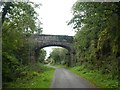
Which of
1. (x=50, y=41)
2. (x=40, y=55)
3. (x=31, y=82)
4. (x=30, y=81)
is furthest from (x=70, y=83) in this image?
(x=40, y=55)

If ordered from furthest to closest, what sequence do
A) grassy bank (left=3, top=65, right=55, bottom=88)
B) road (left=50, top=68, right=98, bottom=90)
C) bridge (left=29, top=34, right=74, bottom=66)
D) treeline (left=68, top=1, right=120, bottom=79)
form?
bridge (left=29, top=34, right=74, bottom=66), grassy bank (left=3, top=65, right=55, bottom=88), road (left=50, top=68, right=98, bottom=90), treeline (left=68, top=1, right=120, bottom=79)

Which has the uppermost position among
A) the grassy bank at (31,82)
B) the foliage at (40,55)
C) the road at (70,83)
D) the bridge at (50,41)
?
the bridge at (50,41)

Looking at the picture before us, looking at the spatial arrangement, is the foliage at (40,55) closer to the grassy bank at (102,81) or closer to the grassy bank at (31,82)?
the grassy bank at (31,82)

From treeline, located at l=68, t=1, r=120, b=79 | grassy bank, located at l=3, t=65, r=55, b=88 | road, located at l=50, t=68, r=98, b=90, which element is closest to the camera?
treeline, located at l=68, t=1, r=120, b=79

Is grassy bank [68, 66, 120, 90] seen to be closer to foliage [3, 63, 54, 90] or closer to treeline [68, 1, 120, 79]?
treeline [68, 1, 120, 79]

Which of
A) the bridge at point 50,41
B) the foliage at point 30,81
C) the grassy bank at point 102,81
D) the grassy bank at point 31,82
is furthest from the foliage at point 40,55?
the grassy bank at point 102,81

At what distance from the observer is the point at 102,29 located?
78.9 ft

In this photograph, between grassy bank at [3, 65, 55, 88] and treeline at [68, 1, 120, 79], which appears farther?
grassy bank at [3, 65, 55, 88]

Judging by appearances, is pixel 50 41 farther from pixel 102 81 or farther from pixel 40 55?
pixel 102 81

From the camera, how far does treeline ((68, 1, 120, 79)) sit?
1792 cm

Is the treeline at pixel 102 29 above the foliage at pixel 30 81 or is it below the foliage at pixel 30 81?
above

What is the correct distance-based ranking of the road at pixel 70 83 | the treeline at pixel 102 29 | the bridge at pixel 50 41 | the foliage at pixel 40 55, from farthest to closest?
the foliage at pixel 40 55
the bridge at pixel 50 41
the road at pixel 70 83
the treeline at pixel 102 29

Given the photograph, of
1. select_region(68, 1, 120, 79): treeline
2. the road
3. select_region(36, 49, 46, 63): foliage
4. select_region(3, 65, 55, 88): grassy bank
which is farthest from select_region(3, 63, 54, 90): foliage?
select_region(36, 49, 46, 63): foliage

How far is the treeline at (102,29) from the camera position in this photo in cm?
1792
